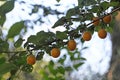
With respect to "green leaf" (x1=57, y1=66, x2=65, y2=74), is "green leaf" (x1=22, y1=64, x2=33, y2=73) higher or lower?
lower

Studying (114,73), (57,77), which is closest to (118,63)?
(114,73)

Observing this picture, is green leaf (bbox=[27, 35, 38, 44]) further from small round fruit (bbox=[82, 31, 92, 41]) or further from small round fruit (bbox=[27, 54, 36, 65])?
small round fruit (bbox=[82, 31, 92, 41])

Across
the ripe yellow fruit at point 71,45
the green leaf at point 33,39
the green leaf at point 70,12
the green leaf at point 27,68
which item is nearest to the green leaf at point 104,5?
the green leaf at point 70,12

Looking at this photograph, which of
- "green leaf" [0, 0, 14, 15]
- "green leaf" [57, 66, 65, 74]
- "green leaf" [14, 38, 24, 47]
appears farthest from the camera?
"green leaf" [57, 66, 65, 74]

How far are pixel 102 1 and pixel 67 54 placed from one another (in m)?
1.07

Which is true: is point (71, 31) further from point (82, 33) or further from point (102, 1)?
point (102, 1)

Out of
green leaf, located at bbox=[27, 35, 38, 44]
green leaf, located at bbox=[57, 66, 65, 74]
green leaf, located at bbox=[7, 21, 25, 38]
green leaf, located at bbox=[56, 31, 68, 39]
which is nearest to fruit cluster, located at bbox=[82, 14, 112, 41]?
green leaf, located at bbox=[56, 31, 68, 39]

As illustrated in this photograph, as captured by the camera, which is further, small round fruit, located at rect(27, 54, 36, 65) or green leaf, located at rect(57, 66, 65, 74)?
green leaf, located at rect(57, 66, 65, 74)

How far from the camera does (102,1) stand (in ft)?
6.02

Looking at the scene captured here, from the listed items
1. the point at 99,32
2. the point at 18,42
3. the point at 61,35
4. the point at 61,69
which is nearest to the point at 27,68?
the point at 18,42

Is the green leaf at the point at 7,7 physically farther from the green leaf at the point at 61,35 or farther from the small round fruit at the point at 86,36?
the small round fruit at the point at 86,36

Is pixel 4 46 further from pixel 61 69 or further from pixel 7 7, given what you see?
pixel 61 69

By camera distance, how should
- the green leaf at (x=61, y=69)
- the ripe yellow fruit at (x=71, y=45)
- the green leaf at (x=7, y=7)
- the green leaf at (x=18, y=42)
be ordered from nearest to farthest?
the green leaf at (x=7, y=7) < the ripe yellow fruit at (x=71, y=45) < the green leaf at (x=18, y=42) < the green leaf at (x=61, y=69)

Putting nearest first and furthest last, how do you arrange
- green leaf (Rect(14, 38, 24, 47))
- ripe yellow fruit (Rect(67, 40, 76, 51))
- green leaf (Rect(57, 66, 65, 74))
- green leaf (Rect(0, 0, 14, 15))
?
1. green leaf (Rect(0, 0, 14, 15))
2. ripe yellow fruit (Rect(67, 40, 76, 51))
3. green leaf (Rect(14, 38, 24, 47))
4. green leaf (Rect(57, 66, 65, 74))
